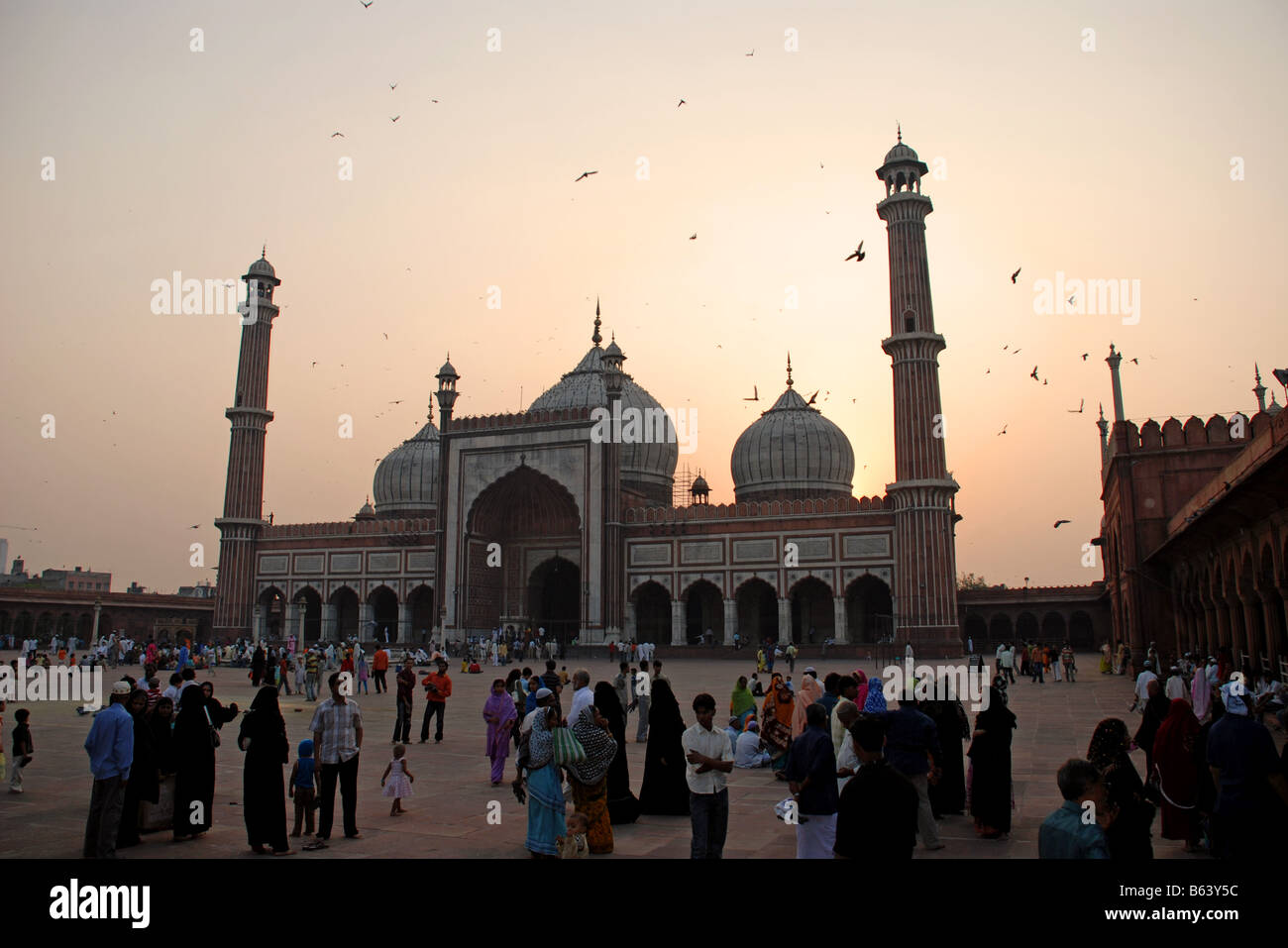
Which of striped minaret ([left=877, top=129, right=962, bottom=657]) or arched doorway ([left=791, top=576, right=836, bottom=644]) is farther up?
striped minaret ([left=877, top=129, right=962, bottom=657])

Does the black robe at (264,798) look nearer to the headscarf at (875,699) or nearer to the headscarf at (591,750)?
the headscarf at (591,750)

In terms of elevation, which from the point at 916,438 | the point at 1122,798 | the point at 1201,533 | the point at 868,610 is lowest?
the point at 1122,798

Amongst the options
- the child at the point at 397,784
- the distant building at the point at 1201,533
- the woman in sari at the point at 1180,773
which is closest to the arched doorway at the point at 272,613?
the distant building at the point at 1201,533

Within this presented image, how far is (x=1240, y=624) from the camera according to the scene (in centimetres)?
1761

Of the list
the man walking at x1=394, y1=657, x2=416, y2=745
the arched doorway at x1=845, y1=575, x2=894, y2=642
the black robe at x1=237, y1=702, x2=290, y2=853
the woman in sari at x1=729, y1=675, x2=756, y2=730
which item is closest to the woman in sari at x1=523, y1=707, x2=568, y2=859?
the black robe at x1=237, y1=702, x2=290, y2=853

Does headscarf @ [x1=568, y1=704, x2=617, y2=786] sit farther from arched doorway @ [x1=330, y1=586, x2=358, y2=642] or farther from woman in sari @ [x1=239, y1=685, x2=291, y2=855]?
arched doorway @ [x1=330, y1=586, x2=358, y2=642]

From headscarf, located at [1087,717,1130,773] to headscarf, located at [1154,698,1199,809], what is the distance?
1611 mm

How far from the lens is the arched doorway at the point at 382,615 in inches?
1629

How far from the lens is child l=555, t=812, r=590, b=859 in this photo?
6031 mm

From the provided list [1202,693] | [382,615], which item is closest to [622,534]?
[382,615]

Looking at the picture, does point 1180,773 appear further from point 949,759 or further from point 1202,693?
point 1202,693

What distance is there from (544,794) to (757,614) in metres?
32.1

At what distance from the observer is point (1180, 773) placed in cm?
641

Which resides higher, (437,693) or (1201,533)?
(1201,533)
